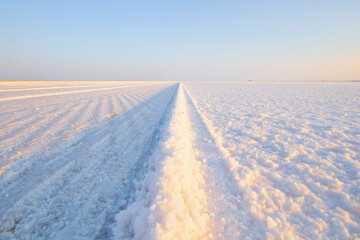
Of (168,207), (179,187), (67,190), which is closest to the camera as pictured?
(168,207)

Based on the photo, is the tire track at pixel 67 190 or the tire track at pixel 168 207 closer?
the tire track at pixel 168 207

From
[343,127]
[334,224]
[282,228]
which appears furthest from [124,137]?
[343,127]

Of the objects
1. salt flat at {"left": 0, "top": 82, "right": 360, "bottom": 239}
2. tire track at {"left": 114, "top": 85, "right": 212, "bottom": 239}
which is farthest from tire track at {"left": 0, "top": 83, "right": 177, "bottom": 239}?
tire track at {"left": 114, "top": 85, "right": 212, "bottom": 239}

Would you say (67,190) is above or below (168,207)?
below

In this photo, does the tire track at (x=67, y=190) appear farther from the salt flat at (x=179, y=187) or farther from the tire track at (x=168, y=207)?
the tire track at (x=168, y=207)

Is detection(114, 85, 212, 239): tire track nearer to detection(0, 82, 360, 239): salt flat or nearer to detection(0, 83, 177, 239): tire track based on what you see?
detection(0, 82, 360, 239): salt flat

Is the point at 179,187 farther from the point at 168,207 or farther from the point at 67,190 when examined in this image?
the point at 67,190

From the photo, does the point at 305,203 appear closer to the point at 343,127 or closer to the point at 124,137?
the point at 124,137

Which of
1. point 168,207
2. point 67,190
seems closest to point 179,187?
point 168,207

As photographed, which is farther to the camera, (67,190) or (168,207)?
(67,190)

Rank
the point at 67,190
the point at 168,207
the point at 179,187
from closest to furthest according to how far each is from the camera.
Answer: the point at 168,207 → the point at 179,187 → the point at 67,190

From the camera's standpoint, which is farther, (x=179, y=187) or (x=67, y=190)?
(x=67, y=190)

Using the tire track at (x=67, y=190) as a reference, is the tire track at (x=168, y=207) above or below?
above

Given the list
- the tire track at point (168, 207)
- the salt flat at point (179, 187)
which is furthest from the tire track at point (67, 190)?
the tire track at point (168, 207)
